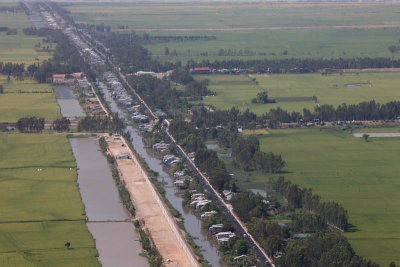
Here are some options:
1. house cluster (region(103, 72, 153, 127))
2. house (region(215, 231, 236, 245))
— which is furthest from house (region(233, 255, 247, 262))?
house cluster (region(103, 72, 153, 127))

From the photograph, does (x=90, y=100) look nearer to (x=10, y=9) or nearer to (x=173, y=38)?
(x=173, y=38)

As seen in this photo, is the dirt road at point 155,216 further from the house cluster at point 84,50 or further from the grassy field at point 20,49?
the grassy field at point 20,49

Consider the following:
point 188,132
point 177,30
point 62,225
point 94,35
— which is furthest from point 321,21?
point 62,225

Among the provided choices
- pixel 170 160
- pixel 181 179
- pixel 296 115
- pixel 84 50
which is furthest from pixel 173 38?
pixel 181 179

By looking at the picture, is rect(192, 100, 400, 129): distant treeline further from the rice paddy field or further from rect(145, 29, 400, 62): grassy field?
rect(145, 29, 400, 62): grassy field

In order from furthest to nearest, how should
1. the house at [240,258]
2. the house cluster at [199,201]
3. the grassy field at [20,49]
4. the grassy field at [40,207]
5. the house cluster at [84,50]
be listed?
the house cluster at [84,50]
the grassy field at [20,49]
the house cluster at [199,201]
the grassy field at [40,207]
the house at [240,258]

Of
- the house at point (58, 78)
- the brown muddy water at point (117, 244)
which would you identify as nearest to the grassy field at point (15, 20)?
the house at point (58, 78)

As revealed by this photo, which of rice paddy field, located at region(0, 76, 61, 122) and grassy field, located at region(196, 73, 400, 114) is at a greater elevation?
grassy field, located at region(196, 73, 400, 114)
